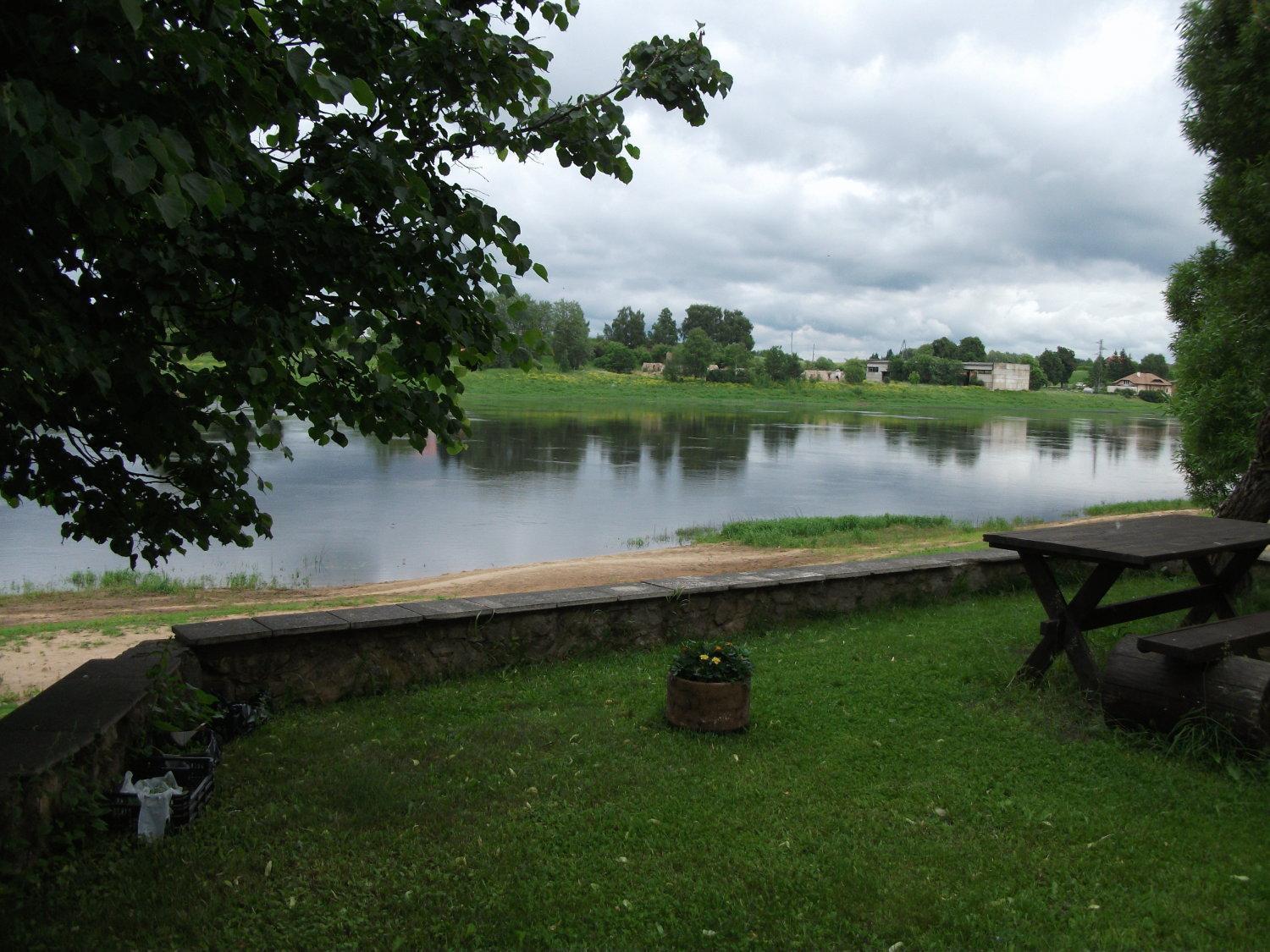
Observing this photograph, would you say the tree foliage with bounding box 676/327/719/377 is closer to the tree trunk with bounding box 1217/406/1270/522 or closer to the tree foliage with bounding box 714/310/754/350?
the tree foliage with bounding box 714/310/754/350

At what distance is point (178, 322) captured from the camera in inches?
118

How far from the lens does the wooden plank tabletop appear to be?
4.34 metres

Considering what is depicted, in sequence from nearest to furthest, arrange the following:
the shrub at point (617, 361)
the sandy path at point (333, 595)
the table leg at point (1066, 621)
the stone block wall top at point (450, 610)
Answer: the table leg at point (1066, 621) → the stone block wall top at point (450, 610) → the sandy path at point (333, 595) → the shrub at point (617, 361)

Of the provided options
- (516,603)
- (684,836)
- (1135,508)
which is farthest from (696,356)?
(684,836)

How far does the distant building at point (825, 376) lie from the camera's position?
305 feet

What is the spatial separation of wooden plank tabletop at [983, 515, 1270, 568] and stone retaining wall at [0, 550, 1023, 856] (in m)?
1.57

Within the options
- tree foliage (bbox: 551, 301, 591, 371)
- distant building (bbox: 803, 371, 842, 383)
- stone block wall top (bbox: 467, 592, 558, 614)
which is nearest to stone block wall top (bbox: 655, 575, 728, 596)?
stone block wall top (bbox: 467, 592, 558, 614)

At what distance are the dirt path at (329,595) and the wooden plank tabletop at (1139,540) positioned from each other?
493cm

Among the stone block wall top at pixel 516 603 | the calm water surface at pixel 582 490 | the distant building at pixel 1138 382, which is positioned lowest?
the calm water surface at pixel 582 490

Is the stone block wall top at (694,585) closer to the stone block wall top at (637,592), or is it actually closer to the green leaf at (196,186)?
the stone block wall top at (637,592)

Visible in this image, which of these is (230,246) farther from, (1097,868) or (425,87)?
(1097,868)

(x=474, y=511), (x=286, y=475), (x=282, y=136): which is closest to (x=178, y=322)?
(x=282, y=136)

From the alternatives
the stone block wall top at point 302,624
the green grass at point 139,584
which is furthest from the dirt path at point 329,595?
the stone block wall top at point 302,624

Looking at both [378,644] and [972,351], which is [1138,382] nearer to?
[972,351]
